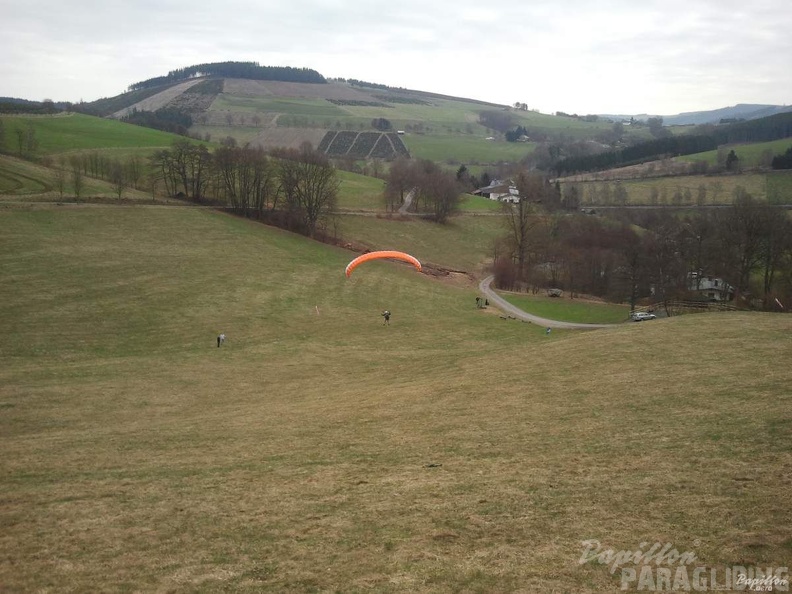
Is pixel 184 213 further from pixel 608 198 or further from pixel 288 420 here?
pixel 608 198

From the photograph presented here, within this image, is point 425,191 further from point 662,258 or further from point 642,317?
point 642,317

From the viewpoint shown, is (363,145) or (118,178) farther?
(363,145)

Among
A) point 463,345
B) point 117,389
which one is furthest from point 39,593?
point 463,345

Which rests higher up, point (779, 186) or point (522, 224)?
point (779, 186)

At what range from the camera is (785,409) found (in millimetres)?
14445

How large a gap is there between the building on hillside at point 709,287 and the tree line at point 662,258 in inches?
16.8

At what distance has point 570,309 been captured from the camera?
161 ft

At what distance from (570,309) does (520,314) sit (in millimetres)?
5411

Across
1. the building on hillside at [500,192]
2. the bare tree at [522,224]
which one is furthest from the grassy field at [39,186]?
the building on hillside at [500,192]

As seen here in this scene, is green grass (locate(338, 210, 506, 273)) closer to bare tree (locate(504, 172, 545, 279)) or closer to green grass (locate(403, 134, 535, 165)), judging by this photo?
bare tree (locate(504, 172, 545, 279))

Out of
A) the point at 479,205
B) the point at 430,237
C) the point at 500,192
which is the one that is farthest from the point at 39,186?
the point at 500,192

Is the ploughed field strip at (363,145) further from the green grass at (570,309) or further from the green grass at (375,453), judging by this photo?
the green grass at (375,453)

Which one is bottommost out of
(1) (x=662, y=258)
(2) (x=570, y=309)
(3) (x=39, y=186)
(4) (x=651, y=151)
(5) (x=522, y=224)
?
(2) (x=570, y=309)

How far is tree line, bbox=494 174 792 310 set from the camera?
5075 centimetres
